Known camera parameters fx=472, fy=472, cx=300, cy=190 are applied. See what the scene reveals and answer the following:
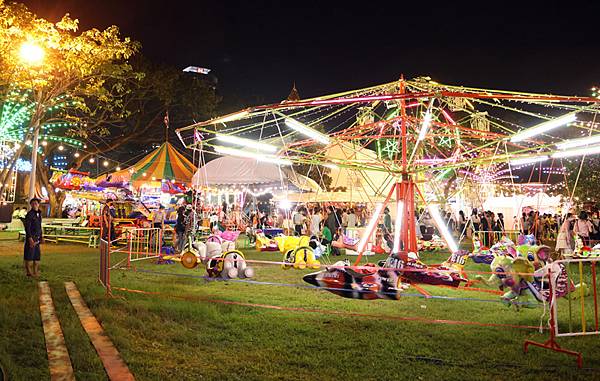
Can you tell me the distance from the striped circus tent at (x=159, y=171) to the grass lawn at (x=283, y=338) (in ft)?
46.0

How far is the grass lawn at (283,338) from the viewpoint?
4832mm

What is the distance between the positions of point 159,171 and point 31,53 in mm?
11894

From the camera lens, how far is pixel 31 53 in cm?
1156

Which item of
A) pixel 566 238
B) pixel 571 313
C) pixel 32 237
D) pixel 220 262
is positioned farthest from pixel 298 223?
pixel 571 313

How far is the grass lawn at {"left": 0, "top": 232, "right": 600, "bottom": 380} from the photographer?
190 inches

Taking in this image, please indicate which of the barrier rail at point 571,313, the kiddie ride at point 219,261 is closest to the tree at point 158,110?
the kiddie ride at point 219,261

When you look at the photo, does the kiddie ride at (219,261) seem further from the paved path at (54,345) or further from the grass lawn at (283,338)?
the paved path at (54,345)

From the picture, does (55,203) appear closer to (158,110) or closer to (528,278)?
(158,110)

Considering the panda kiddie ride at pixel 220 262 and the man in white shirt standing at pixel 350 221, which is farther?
the man in white shirt standing at pixel 350 221

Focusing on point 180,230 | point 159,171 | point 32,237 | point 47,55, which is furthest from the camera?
point 159,171

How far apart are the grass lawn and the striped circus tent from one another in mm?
14025

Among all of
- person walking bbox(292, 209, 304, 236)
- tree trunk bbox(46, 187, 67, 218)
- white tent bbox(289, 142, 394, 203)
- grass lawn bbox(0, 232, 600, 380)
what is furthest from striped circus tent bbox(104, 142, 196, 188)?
A: grass lawn bbox(0, 232, 600, 380)

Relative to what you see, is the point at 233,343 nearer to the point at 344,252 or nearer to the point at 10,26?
the point at 10,26

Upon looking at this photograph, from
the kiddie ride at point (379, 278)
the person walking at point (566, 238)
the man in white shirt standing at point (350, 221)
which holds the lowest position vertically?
the kiddie ride at point (379, 278)
